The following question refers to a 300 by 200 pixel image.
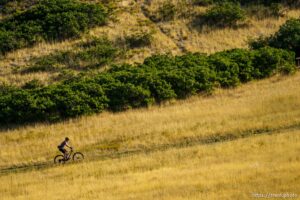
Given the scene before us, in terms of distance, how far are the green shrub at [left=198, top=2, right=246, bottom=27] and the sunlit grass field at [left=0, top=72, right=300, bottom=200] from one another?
36.1 feet

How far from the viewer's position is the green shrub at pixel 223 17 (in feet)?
173

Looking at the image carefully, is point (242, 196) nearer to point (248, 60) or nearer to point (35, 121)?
point (35, 121)

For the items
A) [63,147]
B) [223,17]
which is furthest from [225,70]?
[63,147]

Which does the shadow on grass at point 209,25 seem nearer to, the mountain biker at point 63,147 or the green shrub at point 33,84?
the green shrub at point 33,84

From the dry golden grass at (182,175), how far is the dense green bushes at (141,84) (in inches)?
305

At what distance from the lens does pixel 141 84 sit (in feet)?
132

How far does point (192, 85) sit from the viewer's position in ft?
133

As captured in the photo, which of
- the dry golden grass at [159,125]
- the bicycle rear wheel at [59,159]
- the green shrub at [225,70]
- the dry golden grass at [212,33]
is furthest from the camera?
the dry golden grass at [212,33]

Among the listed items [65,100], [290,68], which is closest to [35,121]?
[65,100]

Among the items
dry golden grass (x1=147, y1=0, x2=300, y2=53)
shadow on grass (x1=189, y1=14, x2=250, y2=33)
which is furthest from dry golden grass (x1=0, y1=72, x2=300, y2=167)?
shadow on grass (x1=189, y1=14, x2=250, y2=33)

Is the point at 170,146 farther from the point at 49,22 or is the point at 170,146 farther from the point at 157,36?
the point at 49,22

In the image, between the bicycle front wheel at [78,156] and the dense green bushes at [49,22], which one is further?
the dense green bushes at [49,22]

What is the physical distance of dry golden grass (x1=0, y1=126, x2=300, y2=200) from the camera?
23.7 metres

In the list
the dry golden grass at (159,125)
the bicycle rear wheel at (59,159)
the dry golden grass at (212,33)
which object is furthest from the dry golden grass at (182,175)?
the dry golden grass at (212,33)
